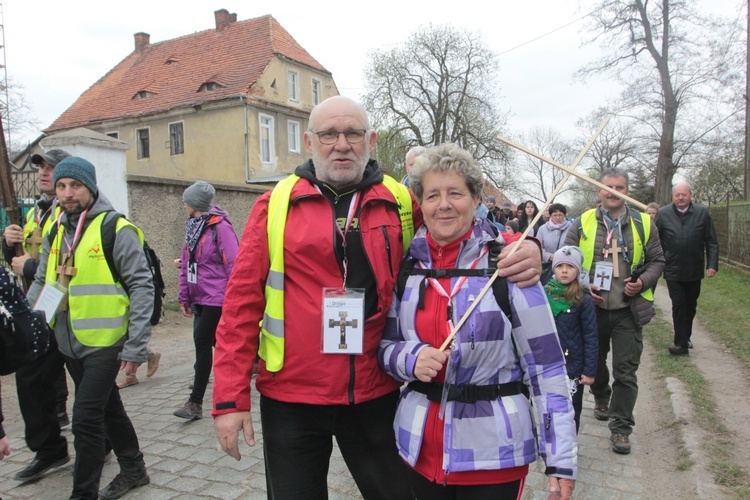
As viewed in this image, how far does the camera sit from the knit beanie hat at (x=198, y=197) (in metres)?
5.28

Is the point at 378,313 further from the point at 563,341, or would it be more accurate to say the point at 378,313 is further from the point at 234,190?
the point at 234,190

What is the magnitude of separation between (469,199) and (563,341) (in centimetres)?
229

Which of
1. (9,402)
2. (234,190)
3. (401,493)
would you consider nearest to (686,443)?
(401,493)

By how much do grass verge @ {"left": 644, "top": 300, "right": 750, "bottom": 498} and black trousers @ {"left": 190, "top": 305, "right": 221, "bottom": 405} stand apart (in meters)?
3.88

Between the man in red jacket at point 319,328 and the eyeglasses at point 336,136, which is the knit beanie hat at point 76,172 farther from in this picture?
the eyeglasses at point 336,136

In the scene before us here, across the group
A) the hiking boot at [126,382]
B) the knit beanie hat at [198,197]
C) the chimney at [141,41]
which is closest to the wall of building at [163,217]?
the hiking boot at [126,382]

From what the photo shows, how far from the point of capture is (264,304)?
226 centimetres

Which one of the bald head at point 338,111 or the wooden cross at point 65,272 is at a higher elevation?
the bald head at point 338,111

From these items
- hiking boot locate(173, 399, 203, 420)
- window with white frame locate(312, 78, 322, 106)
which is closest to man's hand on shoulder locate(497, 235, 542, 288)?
hiking boot locate(173, 399, 203, 420)

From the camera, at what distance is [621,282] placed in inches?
174

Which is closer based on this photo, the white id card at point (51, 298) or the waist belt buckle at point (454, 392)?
the waist belt buckle at point (454, 392)

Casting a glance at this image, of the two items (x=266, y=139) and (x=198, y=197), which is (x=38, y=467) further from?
(x=266, y=139)

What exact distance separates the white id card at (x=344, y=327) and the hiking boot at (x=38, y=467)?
9.67ft

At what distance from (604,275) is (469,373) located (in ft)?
9.38
